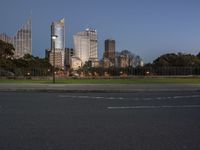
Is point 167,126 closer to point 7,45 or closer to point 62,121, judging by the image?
point 62,121

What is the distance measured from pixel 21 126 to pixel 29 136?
1.17m

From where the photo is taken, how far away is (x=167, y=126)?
855cm

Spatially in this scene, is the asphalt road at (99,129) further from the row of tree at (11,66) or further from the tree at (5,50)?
the tree at (5,50)

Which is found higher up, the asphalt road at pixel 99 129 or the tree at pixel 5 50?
the tree at pixel 5 50

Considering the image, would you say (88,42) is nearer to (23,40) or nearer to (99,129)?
(23,40)

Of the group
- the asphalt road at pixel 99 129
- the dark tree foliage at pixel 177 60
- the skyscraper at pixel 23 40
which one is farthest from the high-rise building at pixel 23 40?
the asphalt road at pixel 99 129

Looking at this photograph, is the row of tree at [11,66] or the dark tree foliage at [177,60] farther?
the dark tree foliage at [177,60]

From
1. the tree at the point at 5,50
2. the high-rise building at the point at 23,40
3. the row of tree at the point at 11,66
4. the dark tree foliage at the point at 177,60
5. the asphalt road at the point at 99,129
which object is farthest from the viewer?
the high-rise building at the point at 23,40

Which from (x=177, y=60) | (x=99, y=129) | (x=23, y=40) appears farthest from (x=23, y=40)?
(x=99, y=129)

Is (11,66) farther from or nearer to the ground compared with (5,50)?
nearer to the ground

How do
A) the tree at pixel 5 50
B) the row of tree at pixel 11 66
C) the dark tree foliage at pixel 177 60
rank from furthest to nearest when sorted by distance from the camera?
the dark tree foliage at pixel 177 60 → the tree at pixel 5 50 → the row of tree at pixel 11 66

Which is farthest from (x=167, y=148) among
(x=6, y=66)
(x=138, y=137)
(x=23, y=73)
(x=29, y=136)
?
(x=6, y=66)

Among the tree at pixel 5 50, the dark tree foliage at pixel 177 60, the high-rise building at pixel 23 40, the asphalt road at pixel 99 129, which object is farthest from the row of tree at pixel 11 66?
the high-rise building at pixel 23 40

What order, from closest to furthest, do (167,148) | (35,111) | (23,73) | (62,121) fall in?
(167,148) < (62,121) < (35,111) < (23,73)
